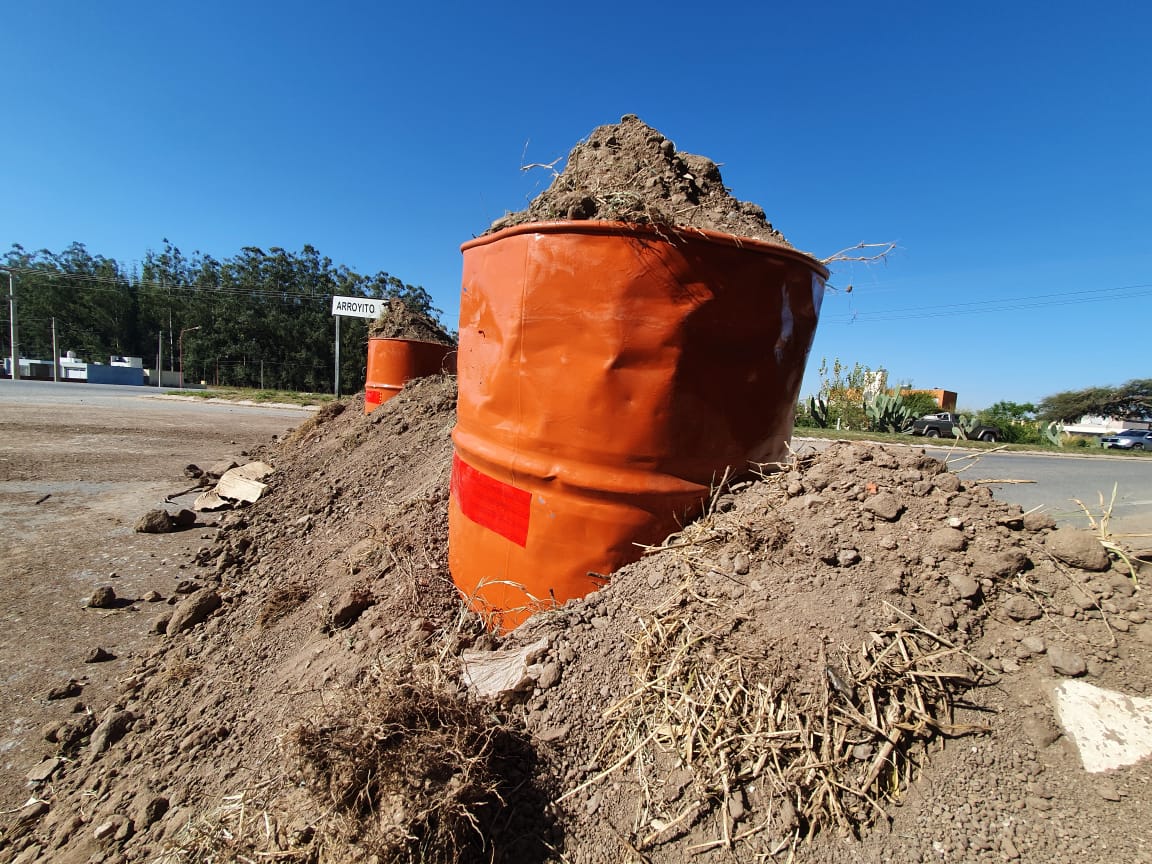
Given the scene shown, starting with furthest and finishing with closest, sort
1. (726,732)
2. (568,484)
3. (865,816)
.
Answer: (568,484)
(726,732)
(865,816)

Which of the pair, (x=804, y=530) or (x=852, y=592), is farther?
(x=804, y=530)

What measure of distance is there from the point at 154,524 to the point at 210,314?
54231 mm

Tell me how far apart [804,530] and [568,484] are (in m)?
0.82

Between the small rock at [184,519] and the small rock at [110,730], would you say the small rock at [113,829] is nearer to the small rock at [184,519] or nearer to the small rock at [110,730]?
the small rock at [110,730]

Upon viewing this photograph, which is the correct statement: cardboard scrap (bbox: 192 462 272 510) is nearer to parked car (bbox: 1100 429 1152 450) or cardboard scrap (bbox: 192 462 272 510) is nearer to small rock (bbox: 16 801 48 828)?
small rock (bbox: 16 801 48 828)

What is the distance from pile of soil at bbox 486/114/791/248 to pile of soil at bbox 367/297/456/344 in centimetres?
869

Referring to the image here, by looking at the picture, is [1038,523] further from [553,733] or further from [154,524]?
[154,524]

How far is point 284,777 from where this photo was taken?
156 cm

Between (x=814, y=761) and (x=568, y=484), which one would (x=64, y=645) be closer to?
(x=568, y=484)

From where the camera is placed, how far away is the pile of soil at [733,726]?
1242 mm

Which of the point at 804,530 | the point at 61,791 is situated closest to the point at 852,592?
the point at 804,530

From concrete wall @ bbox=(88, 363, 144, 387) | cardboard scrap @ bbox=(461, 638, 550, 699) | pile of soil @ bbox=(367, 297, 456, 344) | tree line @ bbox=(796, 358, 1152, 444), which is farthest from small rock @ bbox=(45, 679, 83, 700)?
concrete wall @ bbox=(88, 363, 144, 387)

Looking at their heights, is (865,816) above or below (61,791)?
above

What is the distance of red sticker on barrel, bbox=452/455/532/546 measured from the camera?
2.09 metres
